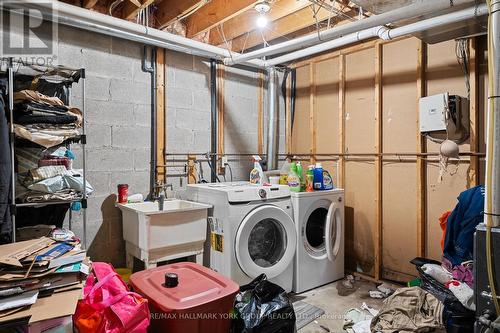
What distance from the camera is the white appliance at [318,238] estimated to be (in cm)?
285

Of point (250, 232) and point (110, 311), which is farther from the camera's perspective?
point (250, 232)

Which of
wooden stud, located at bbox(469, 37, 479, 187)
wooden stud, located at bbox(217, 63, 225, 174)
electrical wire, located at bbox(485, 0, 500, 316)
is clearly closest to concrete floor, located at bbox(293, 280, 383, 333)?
electrical wire, located at bbox(485, 0, 500, 316)

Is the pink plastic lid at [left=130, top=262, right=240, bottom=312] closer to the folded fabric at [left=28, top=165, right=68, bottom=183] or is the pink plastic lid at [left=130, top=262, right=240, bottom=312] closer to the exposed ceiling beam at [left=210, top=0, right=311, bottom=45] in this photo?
the folded fabric at [left=28, top=165, right=68, bottom=183]

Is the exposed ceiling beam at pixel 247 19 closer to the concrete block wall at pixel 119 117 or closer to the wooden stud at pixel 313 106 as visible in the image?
the concrete block wall at pixel 119 117

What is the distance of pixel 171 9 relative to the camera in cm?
280

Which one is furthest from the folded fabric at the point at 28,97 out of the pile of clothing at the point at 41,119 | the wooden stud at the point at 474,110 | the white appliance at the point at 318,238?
the wooden stud at the point at 474,110

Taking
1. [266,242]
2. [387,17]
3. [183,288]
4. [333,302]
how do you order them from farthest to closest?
1. [266,242]
2. [333,302]
3. [387,17]
4. [183,288]

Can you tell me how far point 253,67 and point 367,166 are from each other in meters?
1.70

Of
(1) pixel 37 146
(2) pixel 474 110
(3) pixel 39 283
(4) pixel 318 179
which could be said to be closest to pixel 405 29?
(2) pixel 474 110

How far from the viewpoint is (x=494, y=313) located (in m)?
1.62

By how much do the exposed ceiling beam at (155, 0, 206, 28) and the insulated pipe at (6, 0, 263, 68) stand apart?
20 centimetres

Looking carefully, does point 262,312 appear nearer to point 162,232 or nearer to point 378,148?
point 162,232

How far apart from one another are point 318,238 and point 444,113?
152 centimetres

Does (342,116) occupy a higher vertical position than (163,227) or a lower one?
higher
